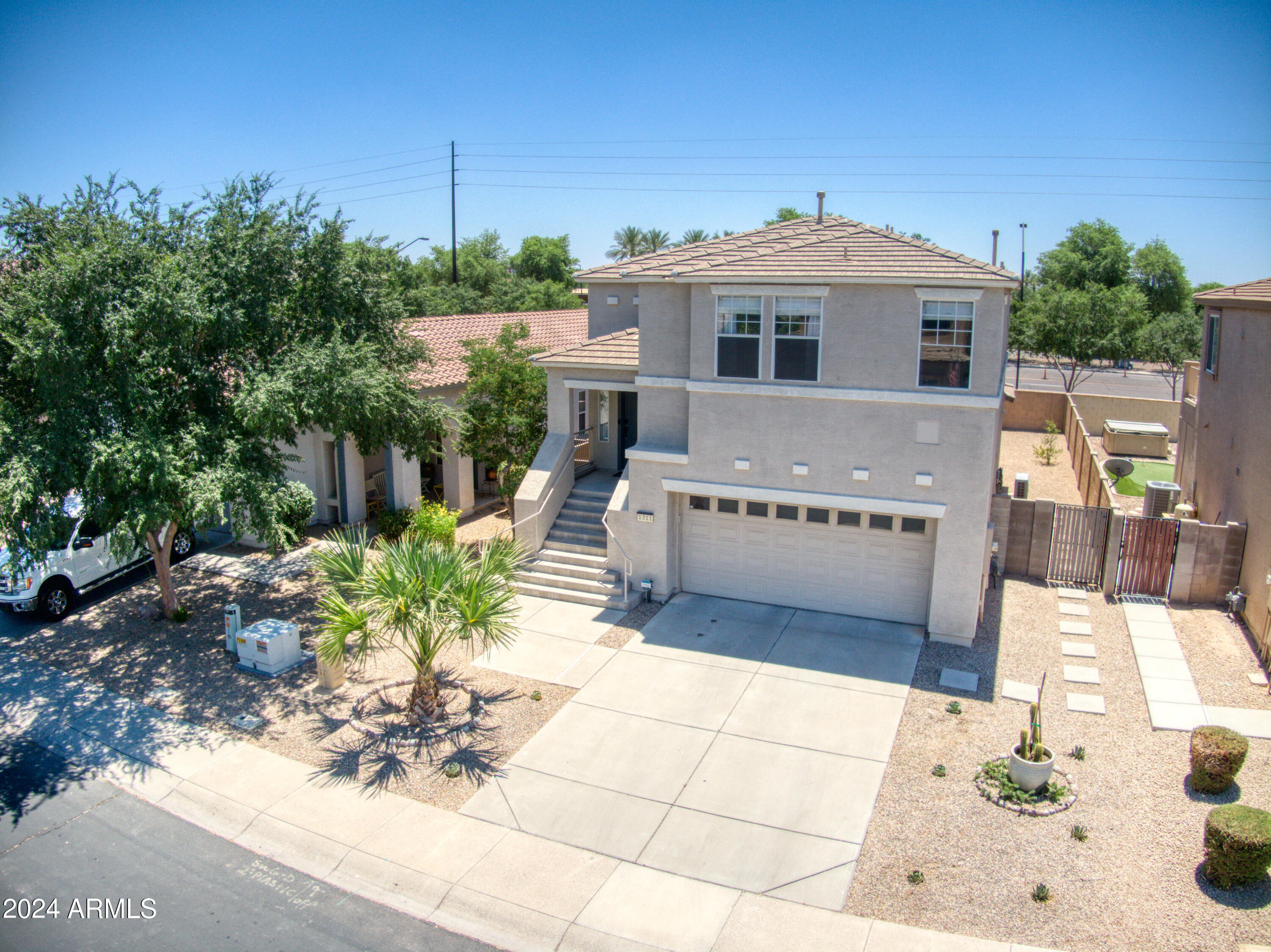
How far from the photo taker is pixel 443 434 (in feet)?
56.2

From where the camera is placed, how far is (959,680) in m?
12.4

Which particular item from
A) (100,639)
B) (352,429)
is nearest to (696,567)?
(352,429)

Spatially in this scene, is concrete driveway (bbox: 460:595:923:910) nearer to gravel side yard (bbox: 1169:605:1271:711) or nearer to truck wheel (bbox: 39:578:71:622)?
gravel side yard (bbox: 1169:605:1271:711)

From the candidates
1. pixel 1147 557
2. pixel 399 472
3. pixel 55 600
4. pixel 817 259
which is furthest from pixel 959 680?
pixel 55 600

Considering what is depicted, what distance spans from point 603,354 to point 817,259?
16.4ft

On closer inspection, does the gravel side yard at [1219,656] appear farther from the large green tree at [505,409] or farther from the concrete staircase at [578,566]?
the large green tree at [505,409]

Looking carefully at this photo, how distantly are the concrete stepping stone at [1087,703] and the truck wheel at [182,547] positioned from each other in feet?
55.2

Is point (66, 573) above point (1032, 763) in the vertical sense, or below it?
above

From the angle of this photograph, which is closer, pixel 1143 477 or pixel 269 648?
pixel 269 648

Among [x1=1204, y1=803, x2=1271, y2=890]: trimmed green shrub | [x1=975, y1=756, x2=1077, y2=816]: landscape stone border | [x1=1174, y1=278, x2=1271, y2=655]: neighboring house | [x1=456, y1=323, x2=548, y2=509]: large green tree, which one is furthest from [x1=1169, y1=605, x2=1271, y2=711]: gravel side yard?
[x1=456, y1=323, x2=548, y2=509]: large green tree

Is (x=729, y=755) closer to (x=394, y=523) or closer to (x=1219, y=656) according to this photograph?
(x=1219, y=656)

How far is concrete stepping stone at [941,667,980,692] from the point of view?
1216 cm

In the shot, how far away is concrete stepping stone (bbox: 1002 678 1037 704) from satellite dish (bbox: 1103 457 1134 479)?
14.5m

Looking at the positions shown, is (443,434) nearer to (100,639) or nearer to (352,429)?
(352,429)
